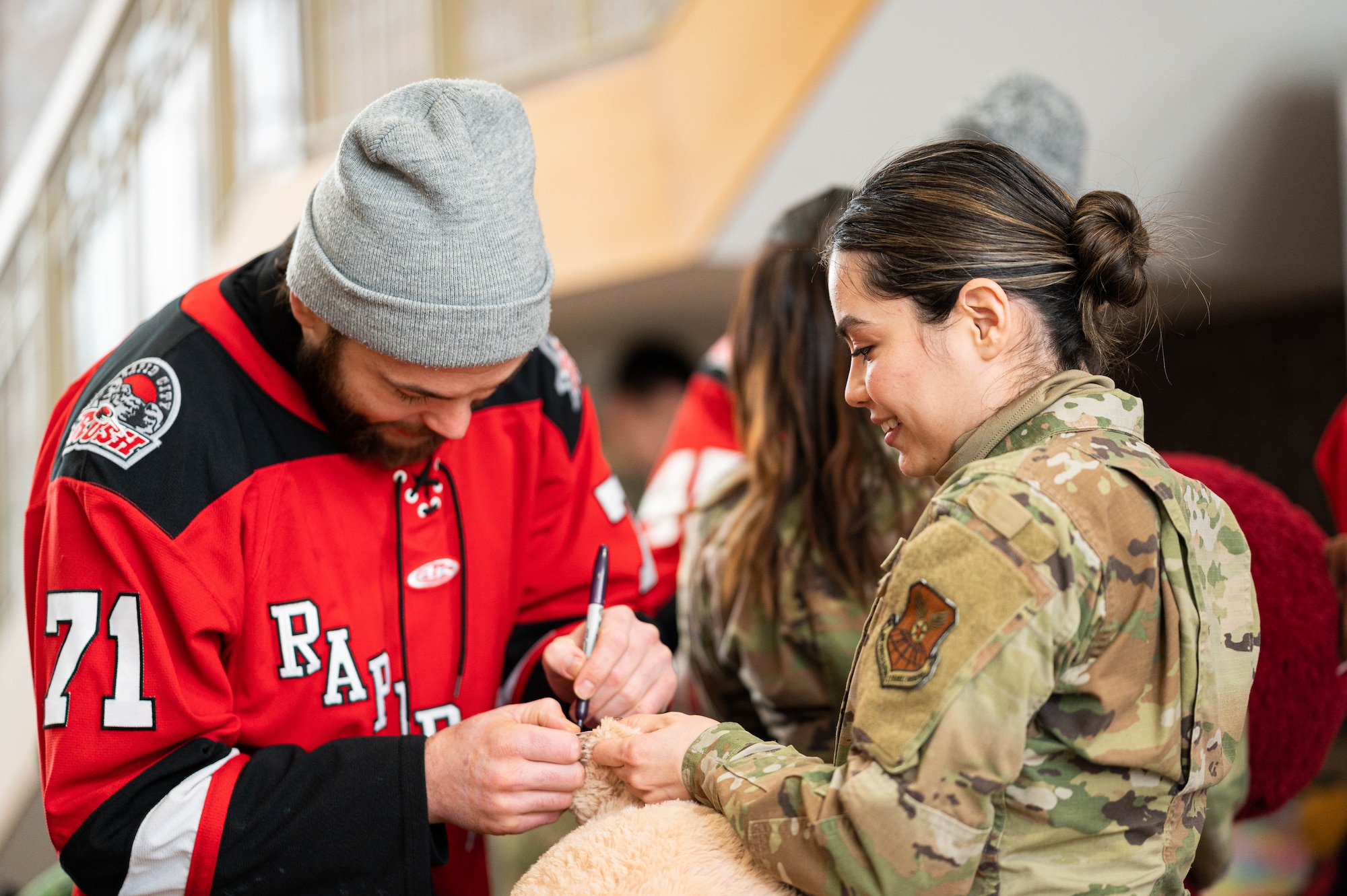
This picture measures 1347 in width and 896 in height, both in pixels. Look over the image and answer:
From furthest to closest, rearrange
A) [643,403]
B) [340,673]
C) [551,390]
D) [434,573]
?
1. [643,403]
2. [551,390]
3. [434,573]
4. [340,673]

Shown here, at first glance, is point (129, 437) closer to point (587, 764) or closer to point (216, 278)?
point (216, 278)

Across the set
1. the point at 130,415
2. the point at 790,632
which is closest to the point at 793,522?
the point at 790,632

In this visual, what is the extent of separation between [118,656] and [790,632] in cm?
80

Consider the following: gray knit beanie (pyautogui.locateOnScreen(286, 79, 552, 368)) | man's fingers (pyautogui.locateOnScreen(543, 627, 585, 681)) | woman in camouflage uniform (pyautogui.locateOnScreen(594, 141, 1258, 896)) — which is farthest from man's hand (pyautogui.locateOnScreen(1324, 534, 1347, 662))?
gray knit beanie (pyautogui.locateOnScreen(286, 79, 552, 368))

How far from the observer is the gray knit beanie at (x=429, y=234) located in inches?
44.9

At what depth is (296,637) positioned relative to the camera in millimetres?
1252

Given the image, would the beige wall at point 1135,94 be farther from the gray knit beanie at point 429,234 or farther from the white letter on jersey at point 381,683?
the white letter on jersey at point 381,683

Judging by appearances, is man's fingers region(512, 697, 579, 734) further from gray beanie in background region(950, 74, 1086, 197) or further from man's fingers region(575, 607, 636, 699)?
gray beanie in background region(950, 74, 1086, 197)

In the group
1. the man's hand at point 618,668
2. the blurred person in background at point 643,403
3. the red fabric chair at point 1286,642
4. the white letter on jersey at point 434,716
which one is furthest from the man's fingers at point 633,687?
the blurred person in background at point 643,403

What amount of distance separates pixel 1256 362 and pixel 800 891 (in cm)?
422

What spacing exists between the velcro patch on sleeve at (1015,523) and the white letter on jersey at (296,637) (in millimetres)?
749

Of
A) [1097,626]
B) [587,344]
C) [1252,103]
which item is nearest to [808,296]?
[1097,626]

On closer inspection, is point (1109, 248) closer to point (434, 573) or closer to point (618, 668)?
point (618, 668)

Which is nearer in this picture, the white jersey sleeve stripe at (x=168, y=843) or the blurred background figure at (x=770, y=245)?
the white jersey sleeve stripe at (x=168, y=843)
